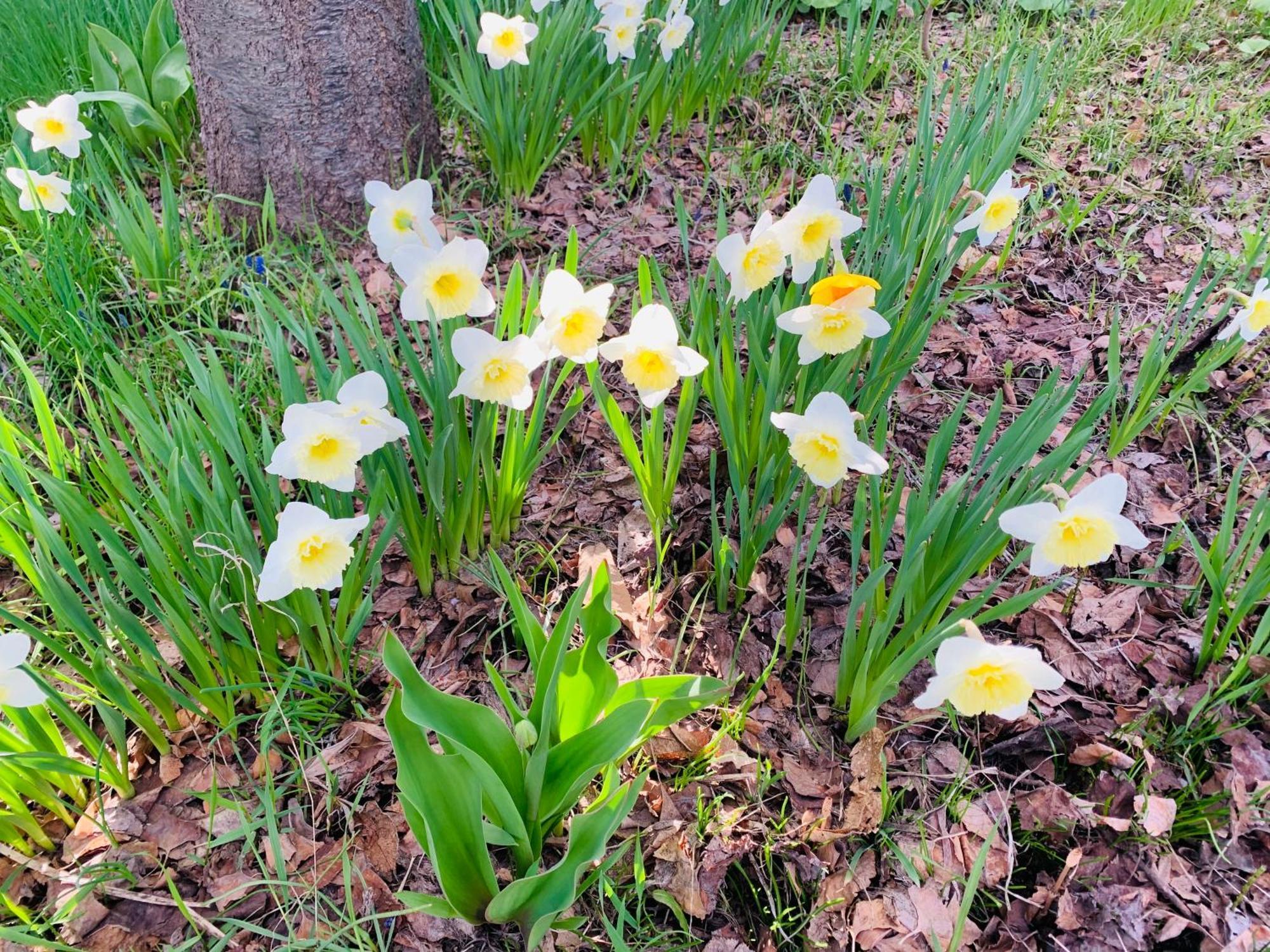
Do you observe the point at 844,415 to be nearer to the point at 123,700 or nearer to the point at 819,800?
the point at 819,800

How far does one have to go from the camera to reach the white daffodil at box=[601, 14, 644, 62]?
2334mm

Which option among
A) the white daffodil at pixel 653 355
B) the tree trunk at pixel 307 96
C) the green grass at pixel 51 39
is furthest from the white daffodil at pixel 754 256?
the green grass at pixel 51 39

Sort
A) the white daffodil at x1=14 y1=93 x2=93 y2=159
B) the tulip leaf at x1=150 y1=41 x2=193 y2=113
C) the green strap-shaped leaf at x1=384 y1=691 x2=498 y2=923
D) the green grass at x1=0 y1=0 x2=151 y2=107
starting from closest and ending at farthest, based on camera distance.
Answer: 1. the green strap-shaped leaf at x1=384 y1=691 x2=498 y2=923
2. the white daffodil at x1=14 y1=93 x2=93 y2=159
3. the tulip leaf at x1=150 y1=41 x2=193 y2=113
4. the green grass at x1=0 y1=0 x2=151 y2=107

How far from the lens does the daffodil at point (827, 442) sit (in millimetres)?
1268

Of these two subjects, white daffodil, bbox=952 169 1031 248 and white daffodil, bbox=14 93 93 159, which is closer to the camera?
white daffodil, bbox=952 169 1031 248

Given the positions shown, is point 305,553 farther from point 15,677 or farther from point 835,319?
point 835,319

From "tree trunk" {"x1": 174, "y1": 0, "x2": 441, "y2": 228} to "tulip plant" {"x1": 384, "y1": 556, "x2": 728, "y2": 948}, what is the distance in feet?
6.06

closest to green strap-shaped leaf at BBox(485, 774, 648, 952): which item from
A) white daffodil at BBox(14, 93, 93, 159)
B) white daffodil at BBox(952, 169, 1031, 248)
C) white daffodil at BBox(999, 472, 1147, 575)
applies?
white daffodil at BBox(999, 472, 1147, 575)

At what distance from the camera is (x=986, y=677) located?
1.14 meters

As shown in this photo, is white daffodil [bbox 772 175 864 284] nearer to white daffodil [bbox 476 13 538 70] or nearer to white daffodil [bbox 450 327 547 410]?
white daffodil [bbox 450 327 547 410]

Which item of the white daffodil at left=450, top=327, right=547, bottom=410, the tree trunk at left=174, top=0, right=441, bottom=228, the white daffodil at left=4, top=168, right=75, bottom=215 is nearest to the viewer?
the white daffodil at left=450, top=327, right=547, bottom=410

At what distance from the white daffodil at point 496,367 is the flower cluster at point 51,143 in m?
1.50

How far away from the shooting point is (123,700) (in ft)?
4.18

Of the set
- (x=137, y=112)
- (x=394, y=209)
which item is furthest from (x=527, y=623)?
(x=137, y=112)
